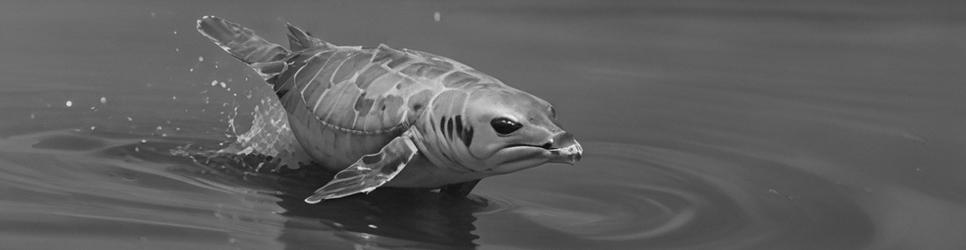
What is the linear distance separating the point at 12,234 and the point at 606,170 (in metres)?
3.37

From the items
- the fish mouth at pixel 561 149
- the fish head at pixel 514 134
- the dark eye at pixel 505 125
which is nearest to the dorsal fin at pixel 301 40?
the fish head at pixel 514 134

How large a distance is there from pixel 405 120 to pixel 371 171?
0.32m

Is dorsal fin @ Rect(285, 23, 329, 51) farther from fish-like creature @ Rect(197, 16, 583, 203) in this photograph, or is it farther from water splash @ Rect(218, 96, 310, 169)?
water splash @ Rect(218, 96, 310, 169)

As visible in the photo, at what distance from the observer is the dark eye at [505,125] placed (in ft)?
27.3

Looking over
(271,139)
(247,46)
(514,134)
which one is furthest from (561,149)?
(247,46)

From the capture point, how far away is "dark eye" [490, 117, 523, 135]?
8.32 metres

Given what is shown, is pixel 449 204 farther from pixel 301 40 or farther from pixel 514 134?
pixel 301 40

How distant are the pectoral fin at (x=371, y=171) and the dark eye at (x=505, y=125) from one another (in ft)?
1.71

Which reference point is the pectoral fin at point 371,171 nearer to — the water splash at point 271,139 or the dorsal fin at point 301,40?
the water splash at point 271,139

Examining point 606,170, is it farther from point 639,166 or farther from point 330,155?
point 330,155

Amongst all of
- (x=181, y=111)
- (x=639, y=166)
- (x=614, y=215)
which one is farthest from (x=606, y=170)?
(x=181, y=111)

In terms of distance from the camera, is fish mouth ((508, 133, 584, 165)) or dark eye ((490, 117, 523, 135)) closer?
fish mouth ((508, 133, 584, 165))

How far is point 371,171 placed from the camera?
28.7 ft

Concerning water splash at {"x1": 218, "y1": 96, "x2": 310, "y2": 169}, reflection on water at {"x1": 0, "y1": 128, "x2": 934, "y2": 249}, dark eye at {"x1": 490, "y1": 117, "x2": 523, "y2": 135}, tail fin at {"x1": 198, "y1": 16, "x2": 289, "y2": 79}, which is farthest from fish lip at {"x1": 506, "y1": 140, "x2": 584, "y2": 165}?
tail fin at {"x1": 198, "y1": 16, "x2": 289, "y2": 79}
